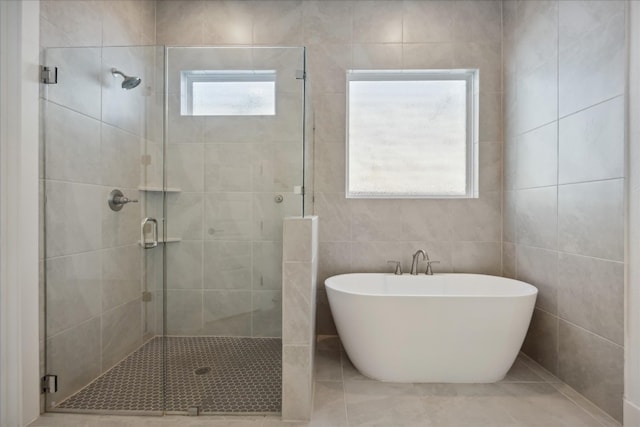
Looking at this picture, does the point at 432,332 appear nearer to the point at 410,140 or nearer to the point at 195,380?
the point at 195,380

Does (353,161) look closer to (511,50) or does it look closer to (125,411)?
(511,50)

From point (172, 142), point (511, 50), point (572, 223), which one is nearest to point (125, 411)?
point (172, 142)

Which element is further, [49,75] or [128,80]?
[128,80]

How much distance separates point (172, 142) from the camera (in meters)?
1.65

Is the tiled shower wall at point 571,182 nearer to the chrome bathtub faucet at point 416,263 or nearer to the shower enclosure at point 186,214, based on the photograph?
the chrome bathtub faucet at point 416,263

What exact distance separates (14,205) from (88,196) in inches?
12.2

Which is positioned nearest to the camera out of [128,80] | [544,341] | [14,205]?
[14,205]

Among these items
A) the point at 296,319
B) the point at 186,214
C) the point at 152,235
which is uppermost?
the point at 186,214

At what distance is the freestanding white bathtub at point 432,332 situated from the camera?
1.71 metres

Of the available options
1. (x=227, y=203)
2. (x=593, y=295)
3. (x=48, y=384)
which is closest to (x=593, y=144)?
(x=593, y=295)

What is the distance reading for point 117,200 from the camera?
1751 millimetres

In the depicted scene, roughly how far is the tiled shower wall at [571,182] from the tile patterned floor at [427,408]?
163mm

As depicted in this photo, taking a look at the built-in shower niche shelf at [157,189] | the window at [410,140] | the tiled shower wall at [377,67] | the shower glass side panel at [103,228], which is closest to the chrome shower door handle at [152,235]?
the shower glass side panel at [103,228]

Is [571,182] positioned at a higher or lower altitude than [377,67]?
lower
